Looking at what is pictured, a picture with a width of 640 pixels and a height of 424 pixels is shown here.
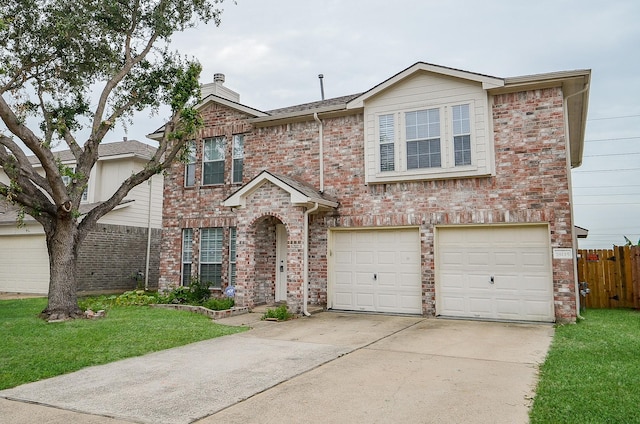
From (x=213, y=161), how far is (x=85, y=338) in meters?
7.74

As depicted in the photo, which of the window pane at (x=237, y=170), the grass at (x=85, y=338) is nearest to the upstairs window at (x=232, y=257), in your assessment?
the window pane at (x=237, y=170)

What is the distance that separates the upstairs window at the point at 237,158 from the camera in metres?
14.4

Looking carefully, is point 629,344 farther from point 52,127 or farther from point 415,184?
point 52,127

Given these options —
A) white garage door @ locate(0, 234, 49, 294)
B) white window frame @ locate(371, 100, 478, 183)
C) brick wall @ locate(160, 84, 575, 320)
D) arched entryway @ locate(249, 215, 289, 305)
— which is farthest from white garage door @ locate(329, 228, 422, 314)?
white garage door @ locate(0, 234, 49, 294)

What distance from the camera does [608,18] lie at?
1302 cm

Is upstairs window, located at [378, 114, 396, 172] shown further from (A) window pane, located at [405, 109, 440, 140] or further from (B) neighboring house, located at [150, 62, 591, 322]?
(A) window pane, located at [405, 109, 440, 140]

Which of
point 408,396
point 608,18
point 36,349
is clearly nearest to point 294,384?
point 408,396

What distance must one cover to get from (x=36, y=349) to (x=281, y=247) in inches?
277

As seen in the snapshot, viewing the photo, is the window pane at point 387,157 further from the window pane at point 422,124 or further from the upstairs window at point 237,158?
the upstairs window at point 237,158

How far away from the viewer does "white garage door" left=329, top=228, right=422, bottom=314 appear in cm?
1171

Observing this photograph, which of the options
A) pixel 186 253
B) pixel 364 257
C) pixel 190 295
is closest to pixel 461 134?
pixel 364 257

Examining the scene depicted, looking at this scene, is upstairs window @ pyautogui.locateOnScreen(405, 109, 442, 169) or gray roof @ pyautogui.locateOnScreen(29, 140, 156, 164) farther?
gray roof @ pyautogui.locateOnScreen(29, 140, 156, 164)

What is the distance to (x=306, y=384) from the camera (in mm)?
5512

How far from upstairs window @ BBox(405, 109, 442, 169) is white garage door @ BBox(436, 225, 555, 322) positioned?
178cm
